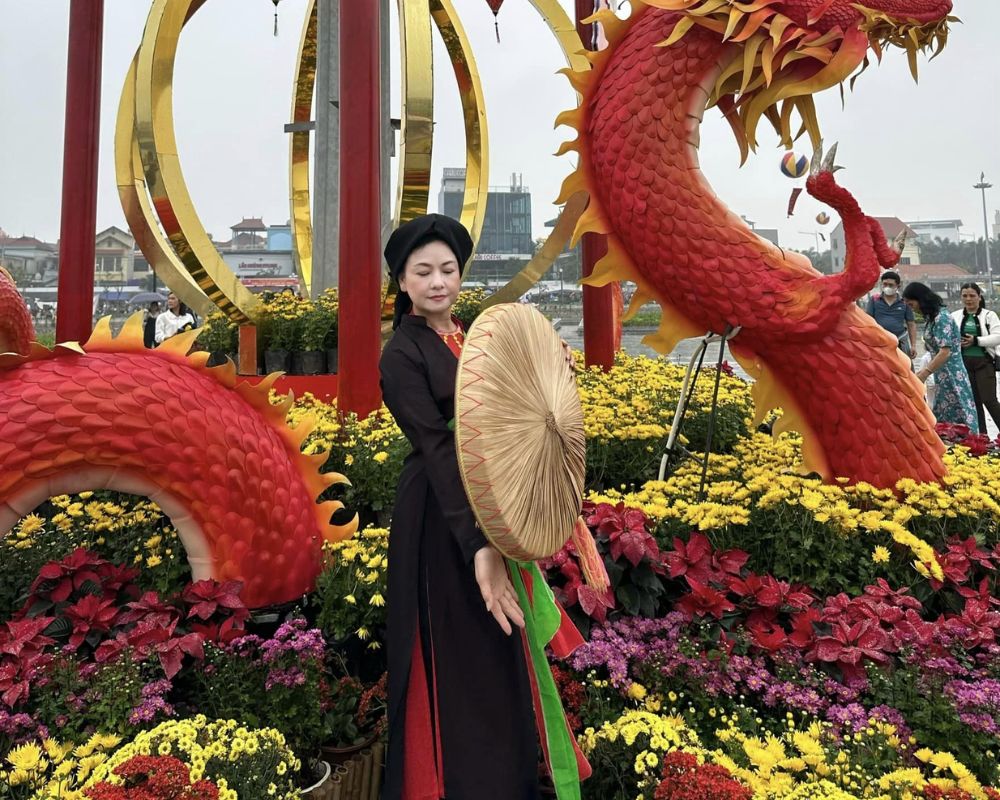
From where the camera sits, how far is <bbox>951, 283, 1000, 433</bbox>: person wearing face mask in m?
5.18

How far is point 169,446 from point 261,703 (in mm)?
742

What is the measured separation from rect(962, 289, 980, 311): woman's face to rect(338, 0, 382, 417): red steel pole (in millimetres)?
4508

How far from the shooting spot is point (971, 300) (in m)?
5.19

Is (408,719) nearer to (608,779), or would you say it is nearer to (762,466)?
(608,779)

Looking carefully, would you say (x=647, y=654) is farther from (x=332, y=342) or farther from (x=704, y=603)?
(x=332, y=342)

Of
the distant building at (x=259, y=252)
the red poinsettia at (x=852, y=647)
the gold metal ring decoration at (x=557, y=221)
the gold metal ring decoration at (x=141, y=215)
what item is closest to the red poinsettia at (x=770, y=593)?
the red poinsettia at (x=852, y=647)

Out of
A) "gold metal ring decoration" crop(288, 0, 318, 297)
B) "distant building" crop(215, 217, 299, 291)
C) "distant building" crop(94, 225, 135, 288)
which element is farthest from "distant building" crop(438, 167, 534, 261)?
"gold metal ring decoration" crop(288, 0, 318, 297)

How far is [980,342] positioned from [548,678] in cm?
525

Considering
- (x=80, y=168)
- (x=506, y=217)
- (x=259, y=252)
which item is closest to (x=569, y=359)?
(x=80, y=168)

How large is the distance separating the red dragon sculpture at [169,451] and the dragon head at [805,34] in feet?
7.18

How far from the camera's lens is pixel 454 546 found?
53.0 inches

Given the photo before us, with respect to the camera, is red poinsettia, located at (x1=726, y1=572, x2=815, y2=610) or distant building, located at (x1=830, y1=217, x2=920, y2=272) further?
distant building, located at (x1=830, y1=217, x2=920, y2=272)

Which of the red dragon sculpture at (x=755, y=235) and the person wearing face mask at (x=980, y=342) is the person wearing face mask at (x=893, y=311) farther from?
the red dragon sculpture at (x=755, y=235)

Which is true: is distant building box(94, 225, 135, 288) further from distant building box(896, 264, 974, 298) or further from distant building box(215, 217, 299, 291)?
distant building box(896, 264, 974, 298)
